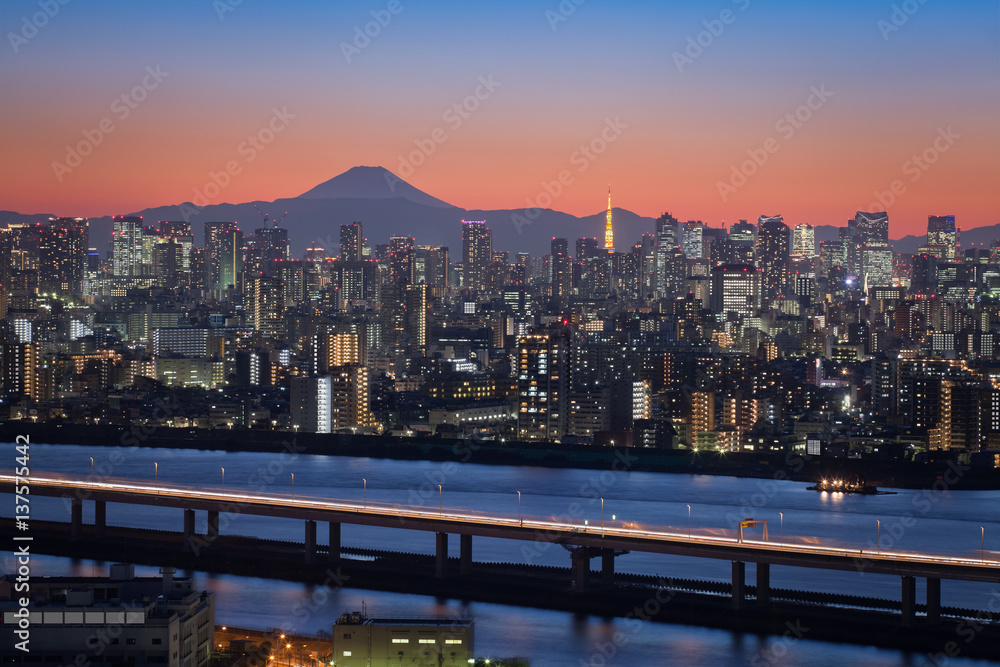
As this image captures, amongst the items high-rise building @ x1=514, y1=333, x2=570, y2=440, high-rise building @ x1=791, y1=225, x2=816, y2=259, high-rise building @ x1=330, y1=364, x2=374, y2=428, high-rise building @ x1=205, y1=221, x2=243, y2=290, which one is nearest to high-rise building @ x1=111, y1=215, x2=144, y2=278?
high-rise building @ x1=205, y1=221, x2=243, y2=290

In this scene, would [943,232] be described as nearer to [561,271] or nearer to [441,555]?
[561,271]

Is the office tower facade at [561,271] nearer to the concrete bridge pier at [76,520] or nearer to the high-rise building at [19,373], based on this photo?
the high-rise building at [19,373]

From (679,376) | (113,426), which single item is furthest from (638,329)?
(113,426)

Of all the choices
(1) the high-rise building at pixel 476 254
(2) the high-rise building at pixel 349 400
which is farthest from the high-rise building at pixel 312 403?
(1) the high-rise building at pixel 476 254

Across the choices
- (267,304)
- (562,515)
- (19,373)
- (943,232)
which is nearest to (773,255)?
(943,232)

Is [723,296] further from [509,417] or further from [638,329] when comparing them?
[509,417]

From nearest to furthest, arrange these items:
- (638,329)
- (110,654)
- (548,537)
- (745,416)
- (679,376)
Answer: (110,654) < (548,537) < (745,416) < (679,376) < (638,329)
